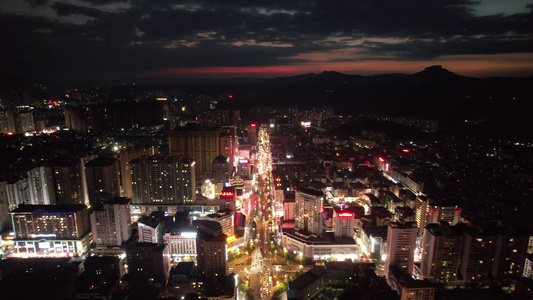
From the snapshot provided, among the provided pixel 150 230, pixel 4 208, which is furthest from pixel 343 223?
pixel 4 208

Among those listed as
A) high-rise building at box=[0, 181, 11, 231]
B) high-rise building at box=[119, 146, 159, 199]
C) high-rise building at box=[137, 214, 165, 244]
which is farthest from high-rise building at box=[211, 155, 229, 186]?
high-rise building at box=[0, 181, 11, 231]

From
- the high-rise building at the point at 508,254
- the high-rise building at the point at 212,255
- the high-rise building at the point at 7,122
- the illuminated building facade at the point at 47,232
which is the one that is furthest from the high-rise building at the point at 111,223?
the high-rise building at the point at 7,122

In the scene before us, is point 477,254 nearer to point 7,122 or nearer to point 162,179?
point 162,179

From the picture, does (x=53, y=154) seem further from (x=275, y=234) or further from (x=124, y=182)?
(x=275, y=234)

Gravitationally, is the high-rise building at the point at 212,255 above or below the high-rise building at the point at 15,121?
below

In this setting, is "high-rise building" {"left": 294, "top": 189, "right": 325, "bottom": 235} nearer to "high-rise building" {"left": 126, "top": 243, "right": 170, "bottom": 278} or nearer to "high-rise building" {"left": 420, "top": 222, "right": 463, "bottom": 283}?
"high-rise building" {"left": 420, "top": 222, "right": 463, "bottom": 283}

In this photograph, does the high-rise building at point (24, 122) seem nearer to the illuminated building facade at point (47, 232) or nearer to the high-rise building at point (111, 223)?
the illuminated building facade at point (47, 232)
